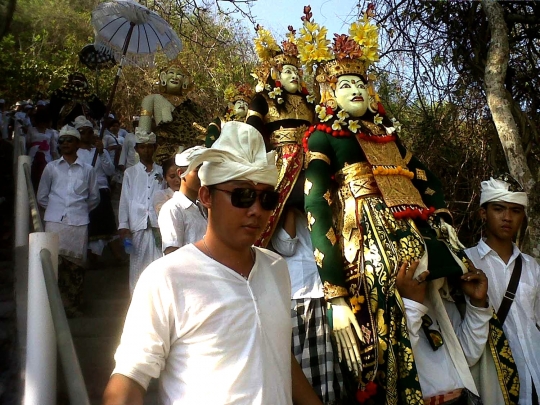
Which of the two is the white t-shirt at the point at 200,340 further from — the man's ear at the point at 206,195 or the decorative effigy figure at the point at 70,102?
the decorative effigy figure at the point at 70,102

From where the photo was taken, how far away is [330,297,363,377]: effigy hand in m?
3.15

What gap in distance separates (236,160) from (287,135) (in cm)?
207

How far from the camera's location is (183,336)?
190 centimetres

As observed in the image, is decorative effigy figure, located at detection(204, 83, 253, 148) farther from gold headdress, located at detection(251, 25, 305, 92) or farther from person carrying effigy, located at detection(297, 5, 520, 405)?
person carrying effigy, located at detection(297, 5, 520, 405)

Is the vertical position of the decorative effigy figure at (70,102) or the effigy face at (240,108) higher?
the decorative effigy figure at (70,102)

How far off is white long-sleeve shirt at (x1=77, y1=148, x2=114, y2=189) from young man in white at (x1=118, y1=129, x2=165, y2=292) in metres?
1.53

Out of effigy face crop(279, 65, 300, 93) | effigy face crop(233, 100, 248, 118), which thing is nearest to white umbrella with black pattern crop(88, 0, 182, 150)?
effigy face crop(233, 100, 248, 118)

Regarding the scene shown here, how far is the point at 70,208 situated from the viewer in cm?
566

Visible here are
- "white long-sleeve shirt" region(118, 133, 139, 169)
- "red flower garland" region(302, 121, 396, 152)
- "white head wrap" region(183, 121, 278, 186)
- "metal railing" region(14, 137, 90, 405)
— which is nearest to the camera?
"white head wrap" region(183, 121, 278, 186)

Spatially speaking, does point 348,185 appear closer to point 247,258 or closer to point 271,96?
point 271,96

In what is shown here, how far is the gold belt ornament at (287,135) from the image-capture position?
410cm

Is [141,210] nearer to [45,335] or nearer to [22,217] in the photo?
[22,217]

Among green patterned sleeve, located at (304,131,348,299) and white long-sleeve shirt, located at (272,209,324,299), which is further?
white long-sleeve shirt, located at (272,209,324,299)

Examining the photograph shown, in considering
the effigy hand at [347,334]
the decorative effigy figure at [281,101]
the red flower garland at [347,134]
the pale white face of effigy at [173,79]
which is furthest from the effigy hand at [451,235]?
the pale white face of effigy at [173,79]
